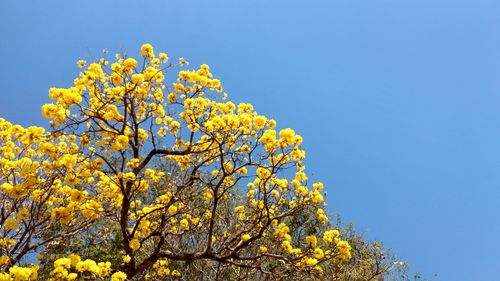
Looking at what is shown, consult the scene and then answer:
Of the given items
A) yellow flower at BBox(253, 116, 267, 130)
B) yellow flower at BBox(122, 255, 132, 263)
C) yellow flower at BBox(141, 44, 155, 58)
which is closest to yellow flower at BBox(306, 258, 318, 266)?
yellow flower at BBox(253, 116, 267, 130)

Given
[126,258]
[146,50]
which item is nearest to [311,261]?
[126,258]

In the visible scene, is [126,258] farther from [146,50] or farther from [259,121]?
[146,50]

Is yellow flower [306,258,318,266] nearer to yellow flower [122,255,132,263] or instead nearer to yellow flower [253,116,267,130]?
yellow flower [253,116,267,130]

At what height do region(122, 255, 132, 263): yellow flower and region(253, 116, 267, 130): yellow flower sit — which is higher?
region(253, 116, 267, 130): yellow flower

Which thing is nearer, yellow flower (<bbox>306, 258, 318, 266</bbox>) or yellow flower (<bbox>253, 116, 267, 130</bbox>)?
yellow flower (<bbox>253, 116, 267, 130</bbox>)

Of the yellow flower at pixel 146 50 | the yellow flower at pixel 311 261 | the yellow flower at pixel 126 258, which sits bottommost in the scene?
the yellow flower at pixel 126 258

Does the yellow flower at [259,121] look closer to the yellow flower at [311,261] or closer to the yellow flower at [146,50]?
the yellow flower at [146,50]

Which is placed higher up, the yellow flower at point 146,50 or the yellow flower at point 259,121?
the yellow flower at point 146,50

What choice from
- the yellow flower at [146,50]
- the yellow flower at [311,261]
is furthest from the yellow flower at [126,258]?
the yellow flower at [146,50]

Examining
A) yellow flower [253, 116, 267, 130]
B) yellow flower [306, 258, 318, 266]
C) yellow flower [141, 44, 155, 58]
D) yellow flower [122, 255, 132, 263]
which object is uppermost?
yellow flower [141, 44, 155, 58]

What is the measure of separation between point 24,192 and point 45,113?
1294 mm

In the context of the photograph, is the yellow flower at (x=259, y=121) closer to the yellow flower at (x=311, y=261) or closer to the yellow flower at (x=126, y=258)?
the yellow flower at (x=311, y=261)

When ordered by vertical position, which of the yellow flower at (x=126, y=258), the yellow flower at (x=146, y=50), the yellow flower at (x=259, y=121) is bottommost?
the yellow flower at (x=126, y=258)

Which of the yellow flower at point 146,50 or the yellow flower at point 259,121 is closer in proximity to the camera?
the yellow flower at point 259,121
